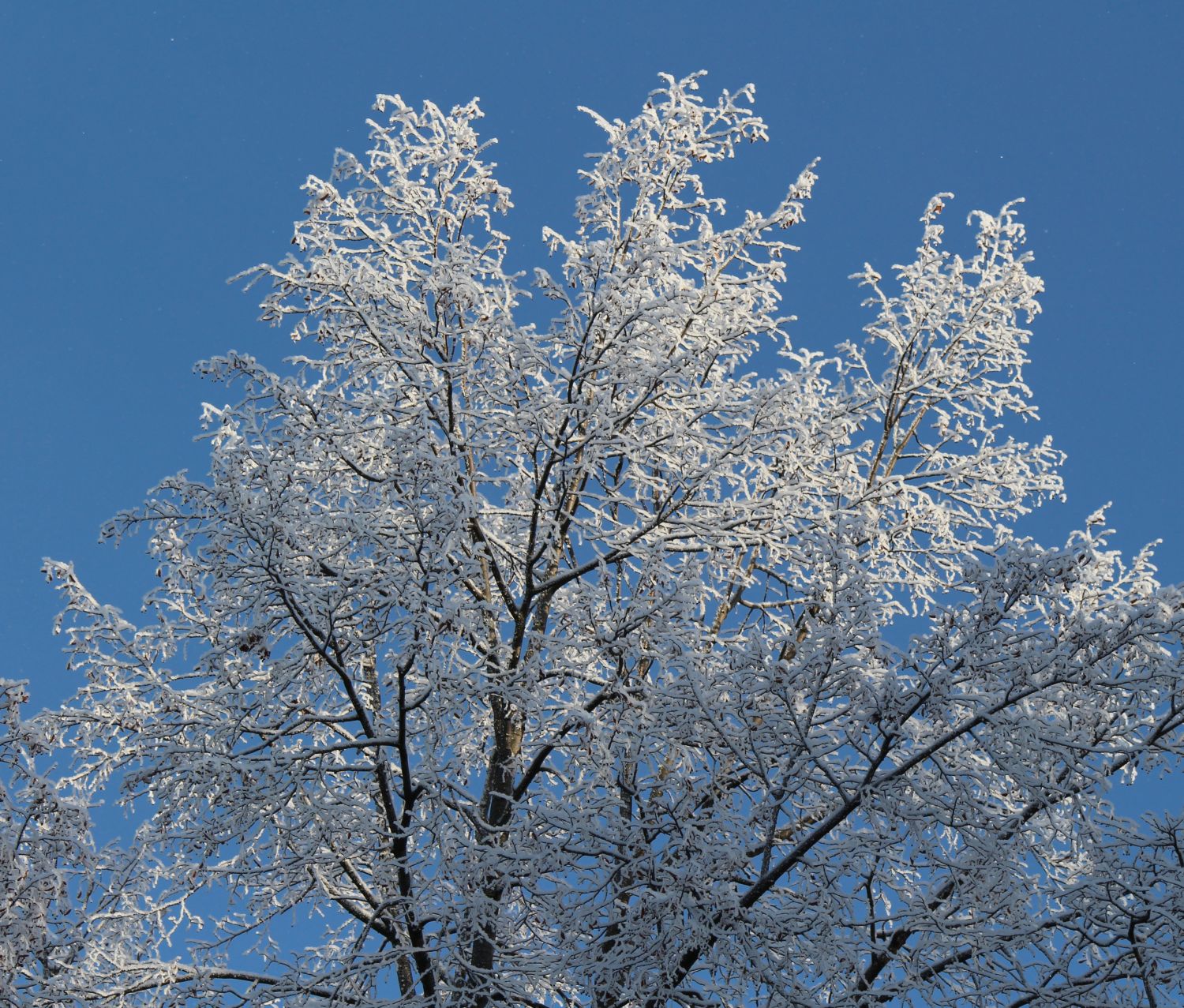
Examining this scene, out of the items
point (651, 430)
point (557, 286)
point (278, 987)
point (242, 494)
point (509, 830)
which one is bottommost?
point (278, 987)

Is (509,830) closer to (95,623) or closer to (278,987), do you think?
(278,987)

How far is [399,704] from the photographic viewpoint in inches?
273

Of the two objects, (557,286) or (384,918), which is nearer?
(384,918)

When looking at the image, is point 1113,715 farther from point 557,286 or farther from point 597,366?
point 557,286

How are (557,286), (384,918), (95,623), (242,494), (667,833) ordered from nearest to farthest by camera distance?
1. (667,833)
2. (242,494)
3. (384,918)
4. (557,286)
5. (95,623)

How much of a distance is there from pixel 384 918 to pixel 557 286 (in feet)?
13.1

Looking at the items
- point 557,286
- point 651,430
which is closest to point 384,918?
point 651,430

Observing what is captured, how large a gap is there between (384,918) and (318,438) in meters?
3.08

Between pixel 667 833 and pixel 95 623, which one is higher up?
pixel 95 623

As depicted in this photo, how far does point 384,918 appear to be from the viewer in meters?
7.38

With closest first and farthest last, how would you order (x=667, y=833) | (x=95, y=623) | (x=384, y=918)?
(x=667, y=833)
(x=384, y=918)
(x=95, y=623)

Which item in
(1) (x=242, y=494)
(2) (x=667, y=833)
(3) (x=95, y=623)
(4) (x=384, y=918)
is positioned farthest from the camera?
(3) (x=95, y=623)

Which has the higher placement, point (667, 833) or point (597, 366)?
point (597, 366)

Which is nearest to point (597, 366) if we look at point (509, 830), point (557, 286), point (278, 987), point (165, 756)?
point (557, 286)
